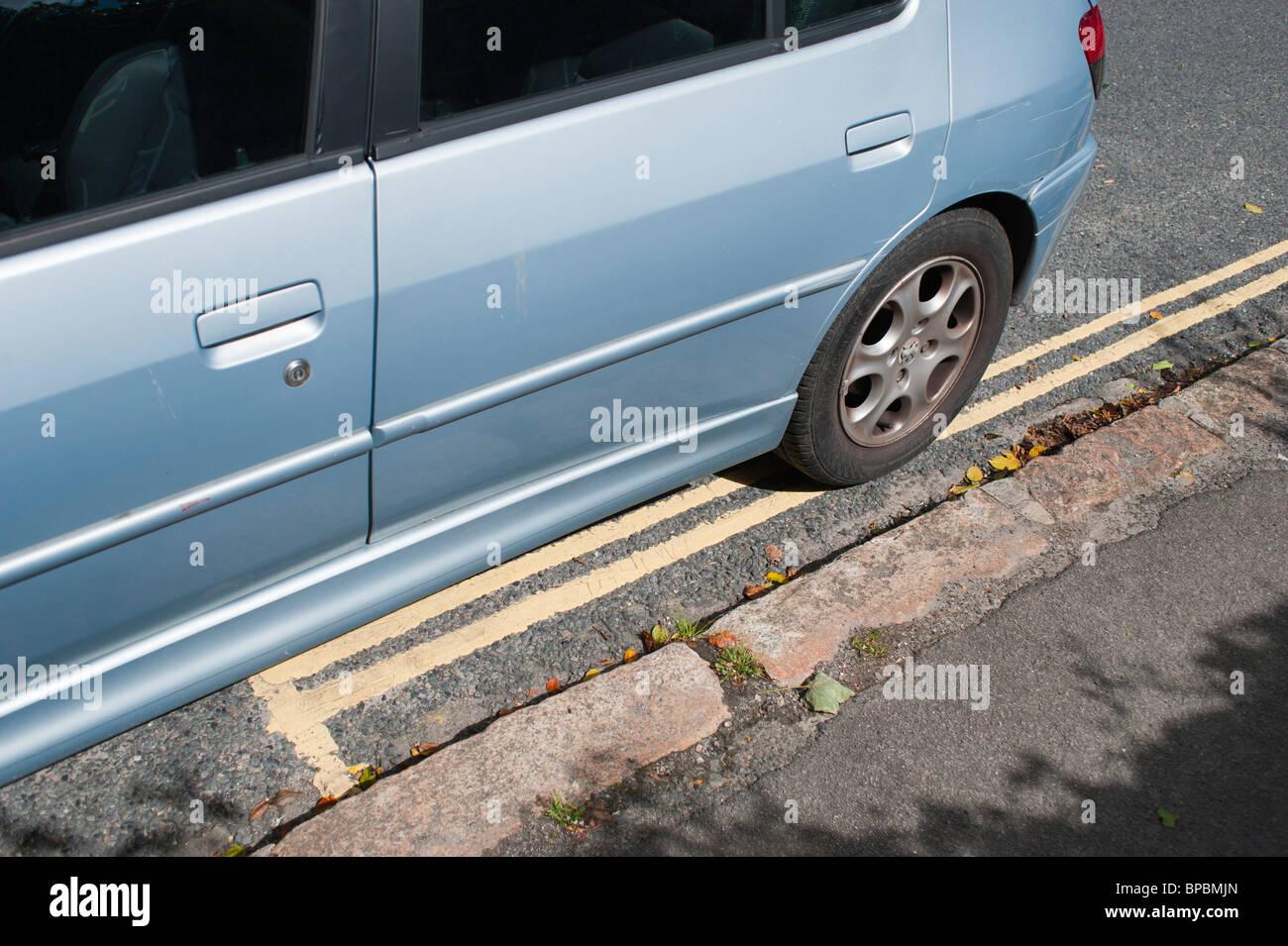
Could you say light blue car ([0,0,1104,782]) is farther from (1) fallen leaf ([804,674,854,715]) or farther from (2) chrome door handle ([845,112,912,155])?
(1) fallen leaf ([804,674,854,715])

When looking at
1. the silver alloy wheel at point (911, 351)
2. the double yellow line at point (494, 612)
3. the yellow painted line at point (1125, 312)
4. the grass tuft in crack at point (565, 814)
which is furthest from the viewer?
the yellow painted line at point (1125, 312)

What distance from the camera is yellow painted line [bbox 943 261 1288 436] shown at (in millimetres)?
4113

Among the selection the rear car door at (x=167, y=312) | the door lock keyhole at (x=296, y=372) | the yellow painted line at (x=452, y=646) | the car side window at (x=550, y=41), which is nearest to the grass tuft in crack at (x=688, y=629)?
the yellow painted line at (x=452, y=646)

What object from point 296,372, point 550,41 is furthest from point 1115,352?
point 296,372

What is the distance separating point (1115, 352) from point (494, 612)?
286 cm

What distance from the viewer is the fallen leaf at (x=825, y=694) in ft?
9.48

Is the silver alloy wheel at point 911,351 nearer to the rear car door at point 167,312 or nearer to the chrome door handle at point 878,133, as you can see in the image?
the chrome door handle at point 878,133

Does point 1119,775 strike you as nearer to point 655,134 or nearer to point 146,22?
point 655,134

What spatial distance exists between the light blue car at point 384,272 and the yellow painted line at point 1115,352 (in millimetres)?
1181

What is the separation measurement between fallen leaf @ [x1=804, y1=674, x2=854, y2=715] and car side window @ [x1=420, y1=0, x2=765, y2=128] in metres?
1.66

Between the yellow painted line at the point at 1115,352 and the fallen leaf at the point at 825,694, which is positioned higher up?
the yellow painted line at the point at 1115,352

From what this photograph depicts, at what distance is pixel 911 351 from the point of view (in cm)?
342

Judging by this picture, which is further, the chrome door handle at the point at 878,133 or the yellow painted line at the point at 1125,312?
the yellow painted line at the point at 1125,312

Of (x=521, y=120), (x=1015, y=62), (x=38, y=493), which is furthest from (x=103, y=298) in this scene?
(x=1015, y=62)
